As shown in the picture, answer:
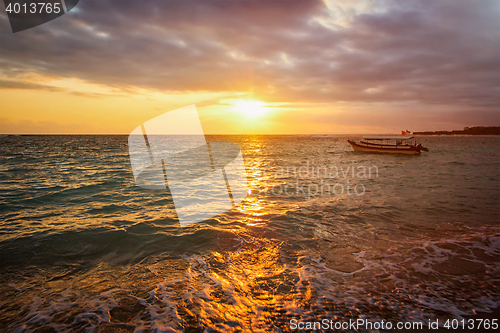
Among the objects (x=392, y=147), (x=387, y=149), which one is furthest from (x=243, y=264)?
(x=392, y=147)

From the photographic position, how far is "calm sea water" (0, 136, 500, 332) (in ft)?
14.4

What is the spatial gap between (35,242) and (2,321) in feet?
13.9

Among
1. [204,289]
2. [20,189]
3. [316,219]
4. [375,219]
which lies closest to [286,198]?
[316,219]

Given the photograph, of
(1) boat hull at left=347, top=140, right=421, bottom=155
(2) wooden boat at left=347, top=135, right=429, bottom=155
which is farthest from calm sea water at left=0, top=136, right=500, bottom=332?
(1) boat hull at left=347, top=140, right=421, bottom=155

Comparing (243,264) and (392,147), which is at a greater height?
(392,147)

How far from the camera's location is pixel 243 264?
620cm

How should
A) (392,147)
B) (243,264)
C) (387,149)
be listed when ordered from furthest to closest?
1. (387,149)
2. (392,147)
3. (243,264)

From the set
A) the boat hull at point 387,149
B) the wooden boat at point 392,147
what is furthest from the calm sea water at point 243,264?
the boat hull at point 387,149

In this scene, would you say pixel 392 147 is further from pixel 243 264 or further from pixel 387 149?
pixel 243 264

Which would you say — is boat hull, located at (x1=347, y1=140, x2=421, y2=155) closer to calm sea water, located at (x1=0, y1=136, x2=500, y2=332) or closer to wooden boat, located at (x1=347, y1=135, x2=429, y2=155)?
wooden boat, located at (x1=347, y1=135, x2=429, y2=155)

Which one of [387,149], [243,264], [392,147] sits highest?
[392,147]

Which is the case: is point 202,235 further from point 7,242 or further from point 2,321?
point 7,242

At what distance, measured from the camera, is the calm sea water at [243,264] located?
4379mm

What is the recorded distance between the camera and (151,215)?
1045 cm
